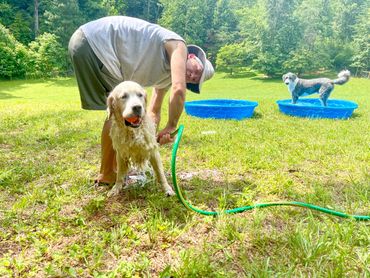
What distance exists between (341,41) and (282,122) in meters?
29.9

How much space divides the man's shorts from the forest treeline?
24079 mm

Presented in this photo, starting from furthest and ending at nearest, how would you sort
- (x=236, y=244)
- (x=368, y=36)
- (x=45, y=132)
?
(x=368, y=36) → (x=45, y=132) → (x=236, y=244)

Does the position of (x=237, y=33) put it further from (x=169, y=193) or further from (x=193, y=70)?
(x=169, y=193)

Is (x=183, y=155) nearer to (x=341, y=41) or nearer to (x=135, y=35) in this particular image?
(x=135, y=35)

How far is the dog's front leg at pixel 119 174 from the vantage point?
2900 mm

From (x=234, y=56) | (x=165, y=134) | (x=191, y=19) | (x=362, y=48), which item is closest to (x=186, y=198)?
(x=165, y=134)

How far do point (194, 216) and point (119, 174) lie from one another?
83 cm

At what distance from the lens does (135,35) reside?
276cm

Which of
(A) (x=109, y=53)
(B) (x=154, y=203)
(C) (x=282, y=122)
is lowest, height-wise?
(C) (x=282, y=122)

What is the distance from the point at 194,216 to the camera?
8.05 ft

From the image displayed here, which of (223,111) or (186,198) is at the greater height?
(186,198)

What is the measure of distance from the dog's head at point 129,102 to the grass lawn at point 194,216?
660 millimetres

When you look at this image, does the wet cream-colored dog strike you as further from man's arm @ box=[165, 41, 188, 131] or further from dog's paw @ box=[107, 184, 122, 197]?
man's arm @ box=[165, 41, 188, 131]

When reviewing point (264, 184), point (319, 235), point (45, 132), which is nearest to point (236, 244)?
point (319, 235)
